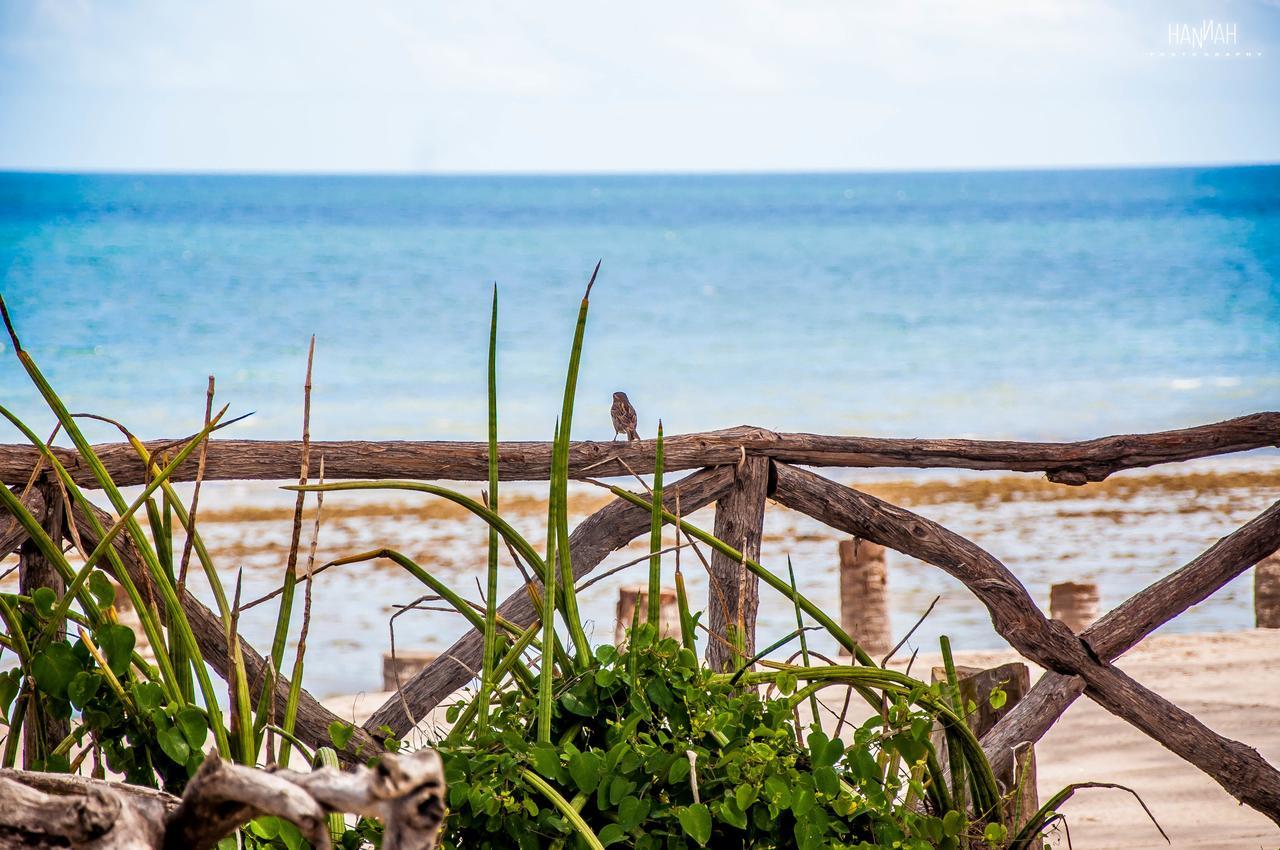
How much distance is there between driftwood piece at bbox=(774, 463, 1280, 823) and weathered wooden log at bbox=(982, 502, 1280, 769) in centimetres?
3

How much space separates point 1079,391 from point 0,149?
68.2m

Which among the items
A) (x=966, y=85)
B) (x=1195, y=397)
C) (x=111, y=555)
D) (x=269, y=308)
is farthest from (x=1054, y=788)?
(x=966, y=85)

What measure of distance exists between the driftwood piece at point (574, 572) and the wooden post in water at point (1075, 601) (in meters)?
3.41

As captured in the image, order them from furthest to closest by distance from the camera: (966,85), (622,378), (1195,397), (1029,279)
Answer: (966,85) < (1029,279) < (622,378) < (1195,397)

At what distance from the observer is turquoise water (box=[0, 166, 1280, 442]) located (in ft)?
43.8

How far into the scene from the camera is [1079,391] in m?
14.5

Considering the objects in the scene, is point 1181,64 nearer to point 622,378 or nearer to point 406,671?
point 622,378

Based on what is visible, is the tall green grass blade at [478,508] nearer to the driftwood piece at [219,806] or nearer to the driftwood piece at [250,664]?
the driftwood piece at [219,806]

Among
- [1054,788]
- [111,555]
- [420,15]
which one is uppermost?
[420,15]

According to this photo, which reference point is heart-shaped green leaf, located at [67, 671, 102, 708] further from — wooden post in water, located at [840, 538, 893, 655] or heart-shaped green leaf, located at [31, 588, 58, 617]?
wooden post in water, located at [840, 538, 893, 655]

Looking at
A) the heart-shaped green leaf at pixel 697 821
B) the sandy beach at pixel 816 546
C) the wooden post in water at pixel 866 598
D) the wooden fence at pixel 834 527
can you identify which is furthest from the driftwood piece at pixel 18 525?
the wooden post in water at pixel 866 598

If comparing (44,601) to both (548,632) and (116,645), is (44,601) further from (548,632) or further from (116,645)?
(548,632)

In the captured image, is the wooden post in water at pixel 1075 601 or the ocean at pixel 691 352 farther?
the ocean at pixel 691 352

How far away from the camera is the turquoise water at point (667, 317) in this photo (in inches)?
526
